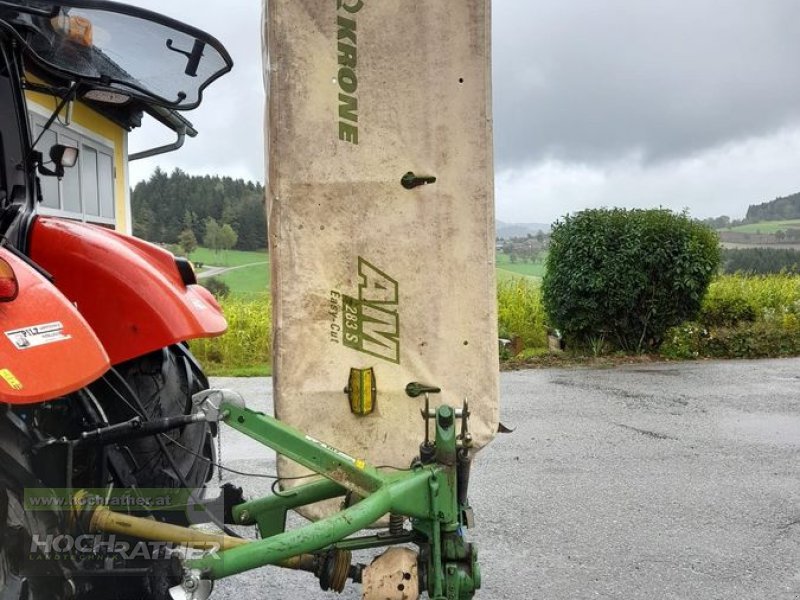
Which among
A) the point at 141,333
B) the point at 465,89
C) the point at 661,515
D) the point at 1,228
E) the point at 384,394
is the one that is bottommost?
the point at 661,515

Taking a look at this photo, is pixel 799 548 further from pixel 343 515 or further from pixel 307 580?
pixel 343 515

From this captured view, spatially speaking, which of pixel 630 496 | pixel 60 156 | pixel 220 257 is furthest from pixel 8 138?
pixel 220 257

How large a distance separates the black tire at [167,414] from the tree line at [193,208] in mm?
6202

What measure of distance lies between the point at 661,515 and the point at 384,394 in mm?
2155

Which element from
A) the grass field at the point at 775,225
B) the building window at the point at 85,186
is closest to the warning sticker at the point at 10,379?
the building window at the point at 85,186

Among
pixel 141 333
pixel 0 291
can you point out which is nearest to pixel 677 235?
pixel 141 333

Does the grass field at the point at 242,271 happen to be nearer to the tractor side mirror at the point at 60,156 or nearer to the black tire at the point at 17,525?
the tractor side mirror at the point at 60,156

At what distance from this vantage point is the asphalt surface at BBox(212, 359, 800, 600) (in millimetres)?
3330

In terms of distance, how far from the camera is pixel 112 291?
266 centimetres

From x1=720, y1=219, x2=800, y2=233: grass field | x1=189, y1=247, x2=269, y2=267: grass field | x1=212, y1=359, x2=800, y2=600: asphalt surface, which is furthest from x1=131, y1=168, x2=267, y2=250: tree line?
x1=720, y1=219, x2=800, y2=233: grass field

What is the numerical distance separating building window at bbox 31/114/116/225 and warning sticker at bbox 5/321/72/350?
7486 millimetres

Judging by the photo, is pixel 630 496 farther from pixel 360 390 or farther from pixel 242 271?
pixel 242 271

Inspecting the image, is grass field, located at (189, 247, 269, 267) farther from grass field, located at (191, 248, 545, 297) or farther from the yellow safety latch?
the yellow safety latch

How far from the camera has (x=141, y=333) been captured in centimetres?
262
